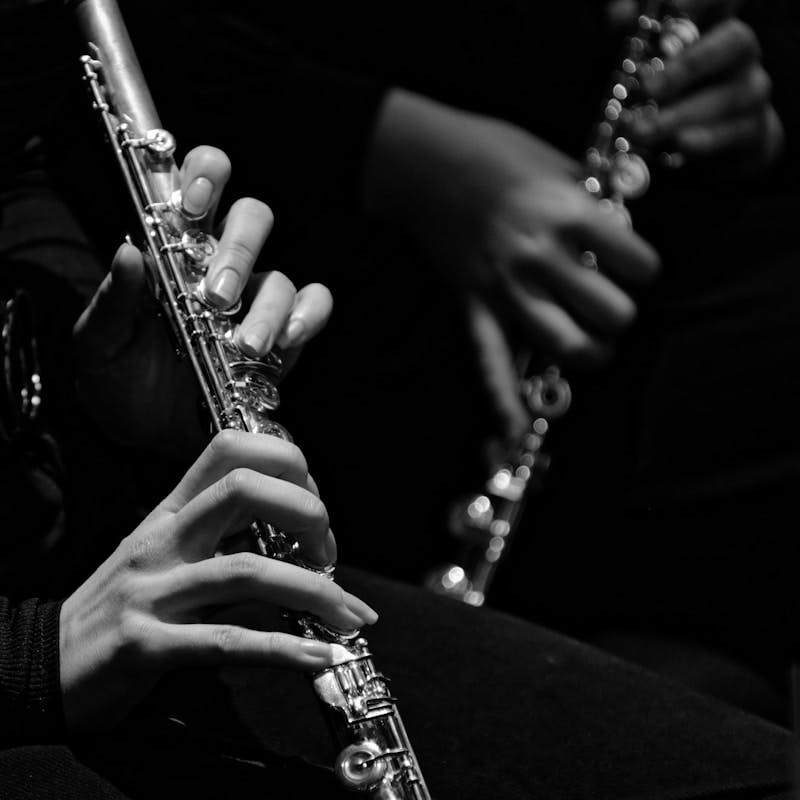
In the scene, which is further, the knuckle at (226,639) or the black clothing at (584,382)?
the black clothing at (584,382)

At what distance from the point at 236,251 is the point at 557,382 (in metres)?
0.57

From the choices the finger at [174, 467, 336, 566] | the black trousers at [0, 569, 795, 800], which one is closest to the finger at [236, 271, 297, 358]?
the finger at [174, 467, 336, 566]

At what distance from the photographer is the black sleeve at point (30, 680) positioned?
1.94ft

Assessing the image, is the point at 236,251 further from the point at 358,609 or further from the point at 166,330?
the point at 358,609

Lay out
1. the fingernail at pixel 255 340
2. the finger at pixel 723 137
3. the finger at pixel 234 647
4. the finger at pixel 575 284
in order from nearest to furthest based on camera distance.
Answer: the finger at pixel 234 647
the fingernail at pixel 255 340
the finger at pixel 575 284
the finger at pixel 723 137

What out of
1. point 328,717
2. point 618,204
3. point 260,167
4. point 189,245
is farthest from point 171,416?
point 618,204

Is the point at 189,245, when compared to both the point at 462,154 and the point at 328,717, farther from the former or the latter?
the point at 462,154

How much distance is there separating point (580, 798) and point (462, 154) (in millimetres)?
688

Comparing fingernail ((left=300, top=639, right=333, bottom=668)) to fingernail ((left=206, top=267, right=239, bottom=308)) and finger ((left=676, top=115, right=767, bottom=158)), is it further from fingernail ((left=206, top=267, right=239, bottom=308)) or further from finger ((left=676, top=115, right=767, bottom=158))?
finger ((left=676, top=115, right=767, bottom=158))

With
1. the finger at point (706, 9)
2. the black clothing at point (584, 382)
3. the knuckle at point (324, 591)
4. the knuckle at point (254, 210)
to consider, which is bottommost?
the black clothing at point (584, 382)

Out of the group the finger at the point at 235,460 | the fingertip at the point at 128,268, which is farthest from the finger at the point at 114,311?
the finger at the point at 235,460

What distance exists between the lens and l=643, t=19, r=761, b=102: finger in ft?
3.84

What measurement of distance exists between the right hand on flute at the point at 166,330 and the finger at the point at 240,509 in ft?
0.39

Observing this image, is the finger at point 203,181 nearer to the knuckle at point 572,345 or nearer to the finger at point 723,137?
the knuckle at point 572,345
